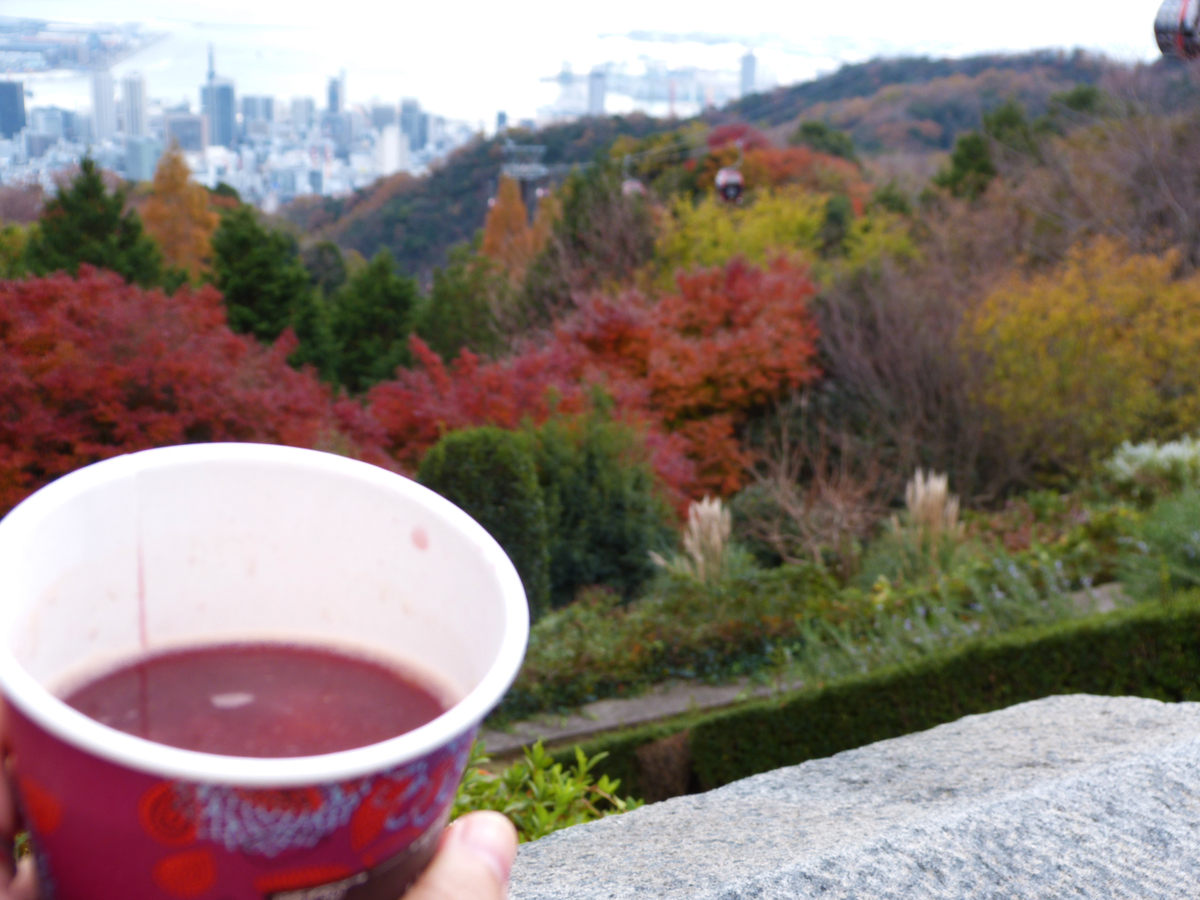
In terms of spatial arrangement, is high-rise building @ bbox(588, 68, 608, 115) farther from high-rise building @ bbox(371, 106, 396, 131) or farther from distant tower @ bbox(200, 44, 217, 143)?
distant tower @ bbox(200, 44, 217, 143)

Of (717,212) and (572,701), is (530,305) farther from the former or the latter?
(572,701)

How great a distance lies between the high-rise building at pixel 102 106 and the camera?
579 inches

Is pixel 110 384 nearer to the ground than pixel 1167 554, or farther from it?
farther from it

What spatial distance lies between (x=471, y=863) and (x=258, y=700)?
7.1 inches

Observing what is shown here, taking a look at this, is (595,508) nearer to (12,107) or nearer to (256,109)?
(12,107)

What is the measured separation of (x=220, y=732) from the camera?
1.88 ft

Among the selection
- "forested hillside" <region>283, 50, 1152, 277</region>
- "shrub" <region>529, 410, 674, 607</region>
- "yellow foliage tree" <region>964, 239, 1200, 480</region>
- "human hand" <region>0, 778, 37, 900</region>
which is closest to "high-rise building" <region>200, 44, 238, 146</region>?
"forested hillside" <region>283, 50, 1152, 277</region>

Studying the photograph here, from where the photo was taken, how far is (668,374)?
424 inches

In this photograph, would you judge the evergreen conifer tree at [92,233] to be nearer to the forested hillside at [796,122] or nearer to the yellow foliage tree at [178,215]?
the yellow foliage tree at [178,215]

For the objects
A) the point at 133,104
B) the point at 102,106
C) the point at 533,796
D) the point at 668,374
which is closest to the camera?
the point at 533,796

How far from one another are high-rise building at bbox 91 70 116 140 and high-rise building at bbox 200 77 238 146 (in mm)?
2720

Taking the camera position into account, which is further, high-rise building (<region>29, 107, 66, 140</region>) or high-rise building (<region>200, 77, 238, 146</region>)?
high-rise building (<region>200, 77, 238, 146</region>)

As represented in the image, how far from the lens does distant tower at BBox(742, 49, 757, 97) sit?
37250 millimetres

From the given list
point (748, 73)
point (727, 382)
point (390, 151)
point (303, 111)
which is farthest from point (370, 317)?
point (748, 73)
